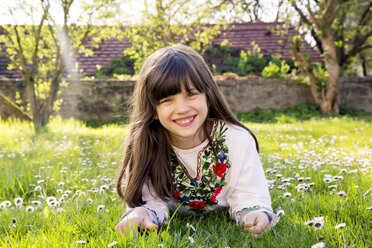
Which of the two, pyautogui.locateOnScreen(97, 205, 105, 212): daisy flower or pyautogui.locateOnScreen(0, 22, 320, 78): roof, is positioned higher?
pyautogui.locateOnScreen(0, 22, 320, 78): roof

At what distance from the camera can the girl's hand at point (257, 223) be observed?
6.05 feet

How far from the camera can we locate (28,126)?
21.8ft

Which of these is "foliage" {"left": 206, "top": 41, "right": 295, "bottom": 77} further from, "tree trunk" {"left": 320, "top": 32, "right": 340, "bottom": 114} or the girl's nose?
the girl's nose

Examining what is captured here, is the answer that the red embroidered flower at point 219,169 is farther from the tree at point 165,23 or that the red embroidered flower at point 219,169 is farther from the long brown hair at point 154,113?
the tree at point 165,23

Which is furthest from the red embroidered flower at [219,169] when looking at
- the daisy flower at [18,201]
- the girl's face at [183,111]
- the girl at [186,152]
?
the daisy flower at [18,201]

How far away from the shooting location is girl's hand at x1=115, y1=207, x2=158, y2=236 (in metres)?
1.81

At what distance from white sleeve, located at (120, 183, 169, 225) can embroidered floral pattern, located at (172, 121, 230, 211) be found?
15 cm

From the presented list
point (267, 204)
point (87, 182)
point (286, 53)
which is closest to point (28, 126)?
point (87, 182)

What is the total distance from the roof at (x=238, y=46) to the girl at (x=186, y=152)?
9735 millimetres

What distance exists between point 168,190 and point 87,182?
1.01 m

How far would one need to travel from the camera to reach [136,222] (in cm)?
192

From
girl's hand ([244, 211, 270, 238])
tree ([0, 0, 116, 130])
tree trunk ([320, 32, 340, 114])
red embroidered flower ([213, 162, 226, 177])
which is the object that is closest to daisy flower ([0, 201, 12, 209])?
red embroidered flower ([213, 162, 226, 177])

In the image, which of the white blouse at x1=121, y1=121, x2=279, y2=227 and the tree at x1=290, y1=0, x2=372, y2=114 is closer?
the white blouse at x1=121, y1=121, x2=279, y2=227

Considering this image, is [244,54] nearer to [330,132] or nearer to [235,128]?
[330,132]
